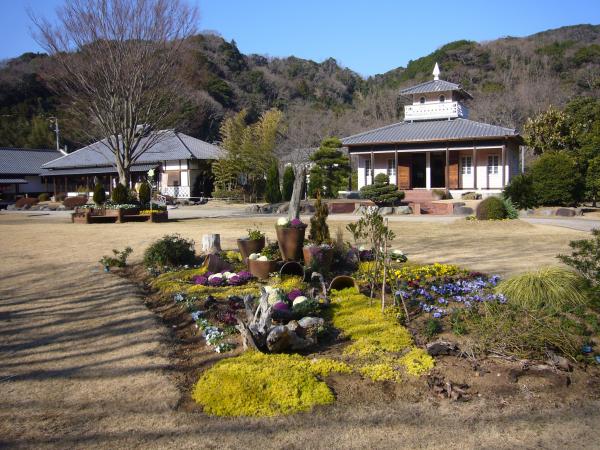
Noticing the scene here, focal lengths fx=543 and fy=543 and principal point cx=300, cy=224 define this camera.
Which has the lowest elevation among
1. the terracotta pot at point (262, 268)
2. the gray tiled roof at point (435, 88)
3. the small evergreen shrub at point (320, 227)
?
the terracotta pot at point (262, 268)

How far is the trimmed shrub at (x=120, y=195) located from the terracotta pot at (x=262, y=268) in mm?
17249

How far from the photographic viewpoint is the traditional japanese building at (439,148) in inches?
1203

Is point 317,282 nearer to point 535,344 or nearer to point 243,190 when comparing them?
point 535,344

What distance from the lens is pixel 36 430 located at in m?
3.45

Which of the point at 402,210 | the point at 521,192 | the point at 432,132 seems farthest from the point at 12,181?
the point at 521,192

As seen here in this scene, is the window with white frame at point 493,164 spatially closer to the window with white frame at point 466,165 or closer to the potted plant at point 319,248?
the window with white frame at point 466,165

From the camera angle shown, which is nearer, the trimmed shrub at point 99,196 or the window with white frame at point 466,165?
the trimmed shrub at point 99,196

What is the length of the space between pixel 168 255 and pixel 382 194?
18436mm

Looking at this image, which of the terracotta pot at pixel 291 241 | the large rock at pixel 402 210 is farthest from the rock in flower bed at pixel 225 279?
the large rock at pixel 402 210

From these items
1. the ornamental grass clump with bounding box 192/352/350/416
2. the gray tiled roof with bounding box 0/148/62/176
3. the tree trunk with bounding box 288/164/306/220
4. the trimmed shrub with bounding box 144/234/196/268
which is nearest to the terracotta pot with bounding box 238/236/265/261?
the tree trunk with bounding box 288/164/306/220

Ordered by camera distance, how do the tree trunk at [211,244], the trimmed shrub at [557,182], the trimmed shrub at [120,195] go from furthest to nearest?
1. the trimmed shrub at [120,195]
2. the trimmed shrub at [557,182]
3. the tree trunk at [211,244]

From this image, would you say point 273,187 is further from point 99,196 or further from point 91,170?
Answer: point 91,170

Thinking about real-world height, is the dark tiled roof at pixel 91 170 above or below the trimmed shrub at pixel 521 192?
above

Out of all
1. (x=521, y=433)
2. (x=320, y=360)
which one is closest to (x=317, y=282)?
(x=320, y=360)
